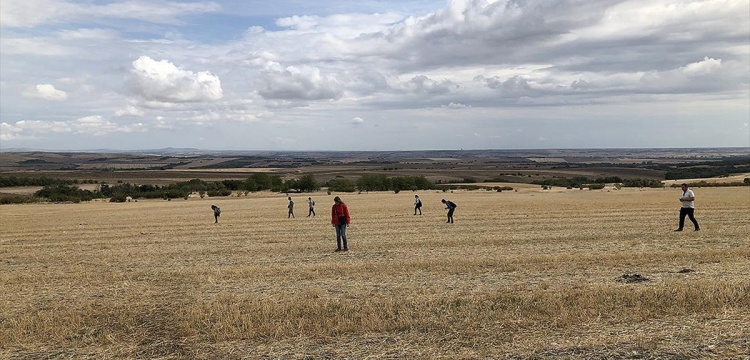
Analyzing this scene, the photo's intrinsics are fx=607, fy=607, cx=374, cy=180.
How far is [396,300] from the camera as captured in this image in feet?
37.7

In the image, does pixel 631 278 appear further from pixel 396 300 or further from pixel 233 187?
pixel 233 187

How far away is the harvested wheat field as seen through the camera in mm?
8859

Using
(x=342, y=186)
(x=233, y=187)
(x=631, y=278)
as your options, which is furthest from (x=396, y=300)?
(x=233, y=187)

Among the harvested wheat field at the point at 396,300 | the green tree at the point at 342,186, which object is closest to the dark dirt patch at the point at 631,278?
the harvested wheat field at the point at 396,300

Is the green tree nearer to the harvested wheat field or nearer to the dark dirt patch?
the harvested wheat field

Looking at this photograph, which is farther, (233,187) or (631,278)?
(233,187)

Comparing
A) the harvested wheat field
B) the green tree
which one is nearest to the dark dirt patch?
the harvested wheat field

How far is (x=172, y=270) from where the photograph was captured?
16719 millimetres

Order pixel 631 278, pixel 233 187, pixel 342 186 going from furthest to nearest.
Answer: pixel 233 187 < pixel 342 186 < pixel 631 278

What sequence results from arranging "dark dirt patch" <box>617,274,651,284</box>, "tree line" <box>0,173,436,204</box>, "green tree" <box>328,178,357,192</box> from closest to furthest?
"dark dirt patch" <box>617,274,651,284</box>, "tree line" <box>0,173,436,204</box>, "green tree" <box>328,178,357,192</box>

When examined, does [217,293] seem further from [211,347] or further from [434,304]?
[434,304]

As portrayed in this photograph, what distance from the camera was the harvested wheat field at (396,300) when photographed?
8.86 m

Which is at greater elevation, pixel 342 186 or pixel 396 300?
pixel 396 300

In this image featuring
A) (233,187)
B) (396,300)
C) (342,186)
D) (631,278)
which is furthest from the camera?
(233,187)
